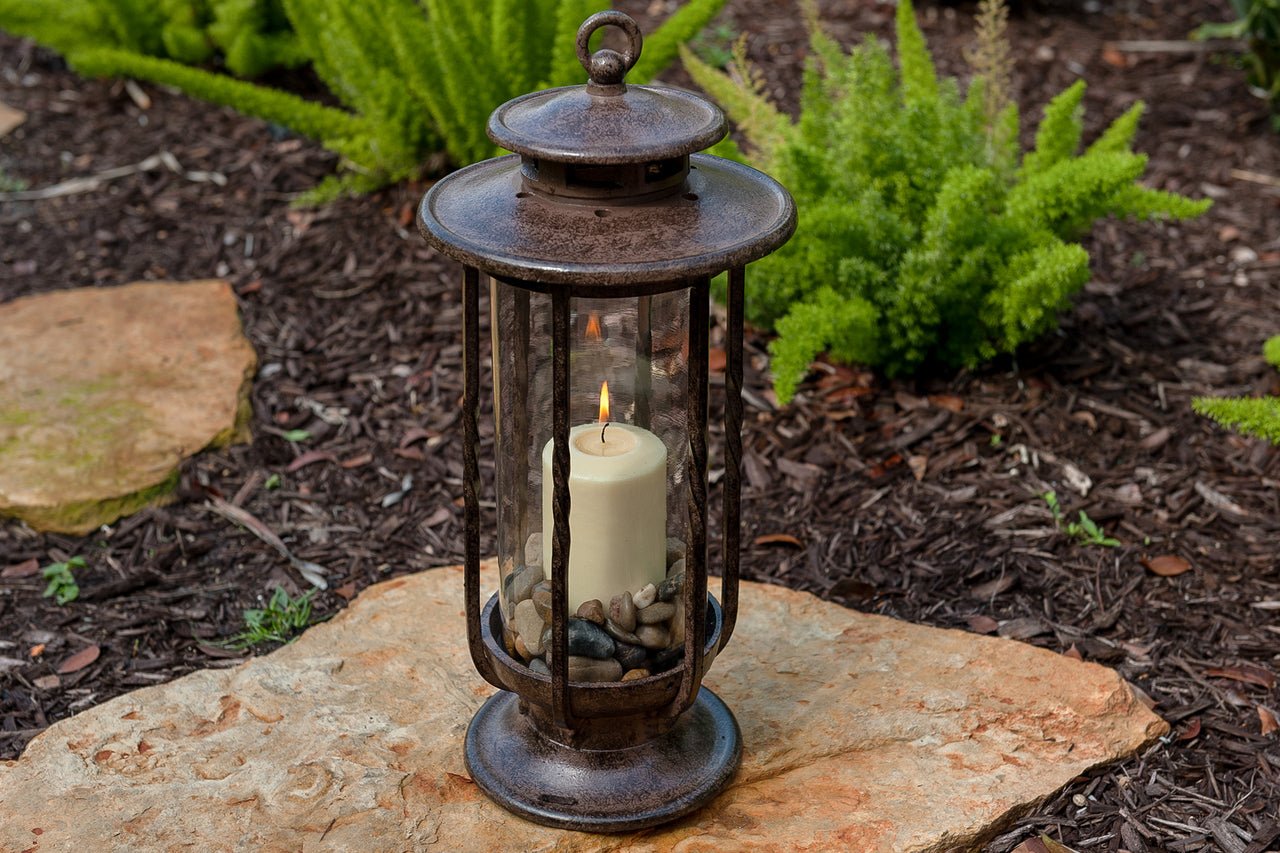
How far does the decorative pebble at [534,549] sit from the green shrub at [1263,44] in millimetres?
3318

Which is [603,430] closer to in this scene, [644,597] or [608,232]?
[644,597]

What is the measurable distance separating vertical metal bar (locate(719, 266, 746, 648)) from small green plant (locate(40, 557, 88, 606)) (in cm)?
148

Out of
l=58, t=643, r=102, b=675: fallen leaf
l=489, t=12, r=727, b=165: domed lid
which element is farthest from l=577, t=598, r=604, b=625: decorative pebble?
l=58, t=643, r=102, b=675: fallen leaf

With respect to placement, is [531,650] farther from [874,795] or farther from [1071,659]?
[1071,659]

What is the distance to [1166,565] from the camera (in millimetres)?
2895

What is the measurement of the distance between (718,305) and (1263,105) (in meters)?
2.28

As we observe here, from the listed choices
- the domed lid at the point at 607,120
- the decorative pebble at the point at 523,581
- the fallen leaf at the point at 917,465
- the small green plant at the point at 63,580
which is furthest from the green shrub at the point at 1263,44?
the small green plant at the point at 63,580

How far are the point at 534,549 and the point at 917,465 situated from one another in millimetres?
1323

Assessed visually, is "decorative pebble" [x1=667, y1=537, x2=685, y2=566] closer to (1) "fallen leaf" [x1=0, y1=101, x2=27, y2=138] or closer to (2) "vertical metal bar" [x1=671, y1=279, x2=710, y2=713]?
(2) "vertical metal bar" [x1=671, y1=279, x2=710, y2=713]

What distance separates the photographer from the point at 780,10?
545 centimetres

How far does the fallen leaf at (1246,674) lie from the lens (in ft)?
8.48

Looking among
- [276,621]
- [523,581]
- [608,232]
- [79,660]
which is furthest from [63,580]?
[608,232]

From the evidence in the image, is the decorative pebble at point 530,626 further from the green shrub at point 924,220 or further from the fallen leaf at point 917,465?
the fallen leaf at point 917,465

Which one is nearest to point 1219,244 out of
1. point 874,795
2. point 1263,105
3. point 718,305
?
point 1263,105
